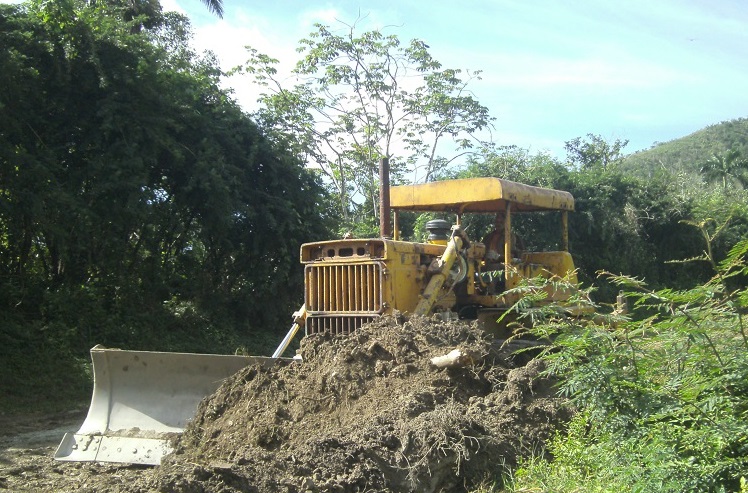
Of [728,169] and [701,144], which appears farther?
[701,144]

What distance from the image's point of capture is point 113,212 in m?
13.5

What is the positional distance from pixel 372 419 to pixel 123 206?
8810 mm

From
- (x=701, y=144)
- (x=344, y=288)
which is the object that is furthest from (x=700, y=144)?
(x=344, y=288)

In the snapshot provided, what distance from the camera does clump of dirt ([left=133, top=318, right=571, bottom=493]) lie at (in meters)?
5.41

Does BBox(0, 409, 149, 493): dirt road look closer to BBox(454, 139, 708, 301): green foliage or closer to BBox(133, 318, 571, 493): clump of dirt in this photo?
BBox(133, 318, 571, 493): clump of dirt

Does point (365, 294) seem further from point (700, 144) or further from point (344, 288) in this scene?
point (700, 144)

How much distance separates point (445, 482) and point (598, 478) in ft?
3.66

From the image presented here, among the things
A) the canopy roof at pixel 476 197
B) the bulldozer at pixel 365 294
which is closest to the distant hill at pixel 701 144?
the canopy roof at pixel 476 197

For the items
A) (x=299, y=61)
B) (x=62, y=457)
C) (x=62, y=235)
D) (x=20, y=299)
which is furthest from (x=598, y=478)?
(x=299, y=61)

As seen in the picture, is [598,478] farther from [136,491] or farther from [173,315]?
[173,315]

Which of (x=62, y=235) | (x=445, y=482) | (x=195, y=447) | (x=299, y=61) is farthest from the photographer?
(x=299, y=61)

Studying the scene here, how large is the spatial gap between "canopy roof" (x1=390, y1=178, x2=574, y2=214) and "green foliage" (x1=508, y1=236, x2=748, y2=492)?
331 cm

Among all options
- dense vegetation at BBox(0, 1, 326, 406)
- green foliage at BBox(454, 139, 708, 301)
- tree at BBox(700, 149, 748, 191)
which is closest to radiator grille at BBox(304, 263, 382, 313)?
dense vegetation at BBox(0, 1, 326, 406)

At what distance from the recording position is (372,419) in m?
5.99
